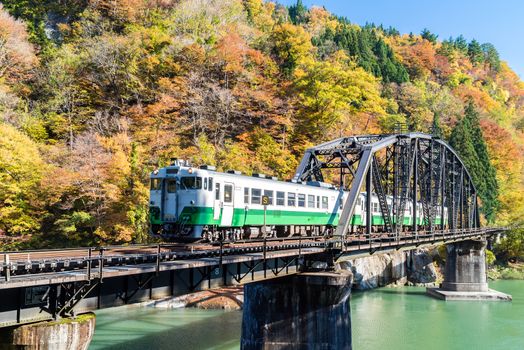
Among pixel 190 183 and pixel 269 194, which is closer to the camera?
pixel 190 183

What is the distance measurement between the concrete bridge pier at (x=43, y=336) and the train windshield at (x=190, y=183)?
31.8 feet

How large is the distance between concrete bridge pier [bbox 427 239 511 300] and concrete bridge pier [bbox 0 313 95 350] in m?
41.0

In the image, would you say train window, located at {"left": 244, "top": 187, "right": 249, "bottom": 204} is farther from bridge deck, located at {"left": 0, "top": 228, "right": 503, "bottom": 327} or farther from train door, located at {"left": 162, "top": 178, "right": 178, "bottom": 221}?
bridge deck, located at {"left": 0, "top": 228, "right": 503, "bottom": 327}

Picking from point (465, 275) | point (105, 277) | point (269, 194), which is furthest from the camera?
point (465, 275)

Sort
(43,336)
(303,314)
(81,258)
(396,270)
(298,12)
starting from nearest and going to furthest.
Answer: (43,336) → (81,258) → (303,314) → (396,270) → (298,12)

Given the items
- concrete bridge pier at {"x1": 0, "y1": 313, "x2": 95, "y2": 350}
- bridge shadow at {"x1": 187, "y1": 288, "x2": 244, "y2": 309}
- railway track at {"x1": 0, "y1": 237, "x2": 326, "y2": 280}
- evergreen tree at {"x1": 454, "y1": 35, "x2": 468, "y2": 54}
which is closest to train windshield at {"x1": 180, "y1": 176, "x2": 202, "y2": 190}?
railway track at {"x1": 0, "y1": 237, "x2": 326, "y2": 280}

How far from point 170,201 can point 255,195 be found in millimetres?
4702

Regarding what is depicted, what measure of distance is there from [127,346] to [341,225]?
13336 millimetres

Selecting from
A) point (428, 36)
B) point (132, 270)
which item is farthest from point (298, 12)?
point (132, 270)

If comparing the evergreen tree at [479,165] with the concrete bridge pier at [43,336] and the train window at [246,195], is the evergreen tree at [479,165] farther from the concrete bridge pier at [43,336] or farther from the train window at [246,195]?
the concrete bridge pier at [43,336]

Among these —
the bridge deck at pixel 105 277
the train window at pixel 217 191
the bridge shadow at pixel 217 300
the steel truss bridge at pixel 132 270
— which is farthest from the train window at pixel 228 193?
the bridge shadow at pixel 217 300

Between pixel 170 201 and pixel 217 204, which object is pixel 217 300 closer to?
pixel 170 201

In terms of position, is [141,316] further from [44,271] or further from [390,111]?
[390,111]

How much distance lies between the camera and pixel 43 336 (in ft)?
36.9
